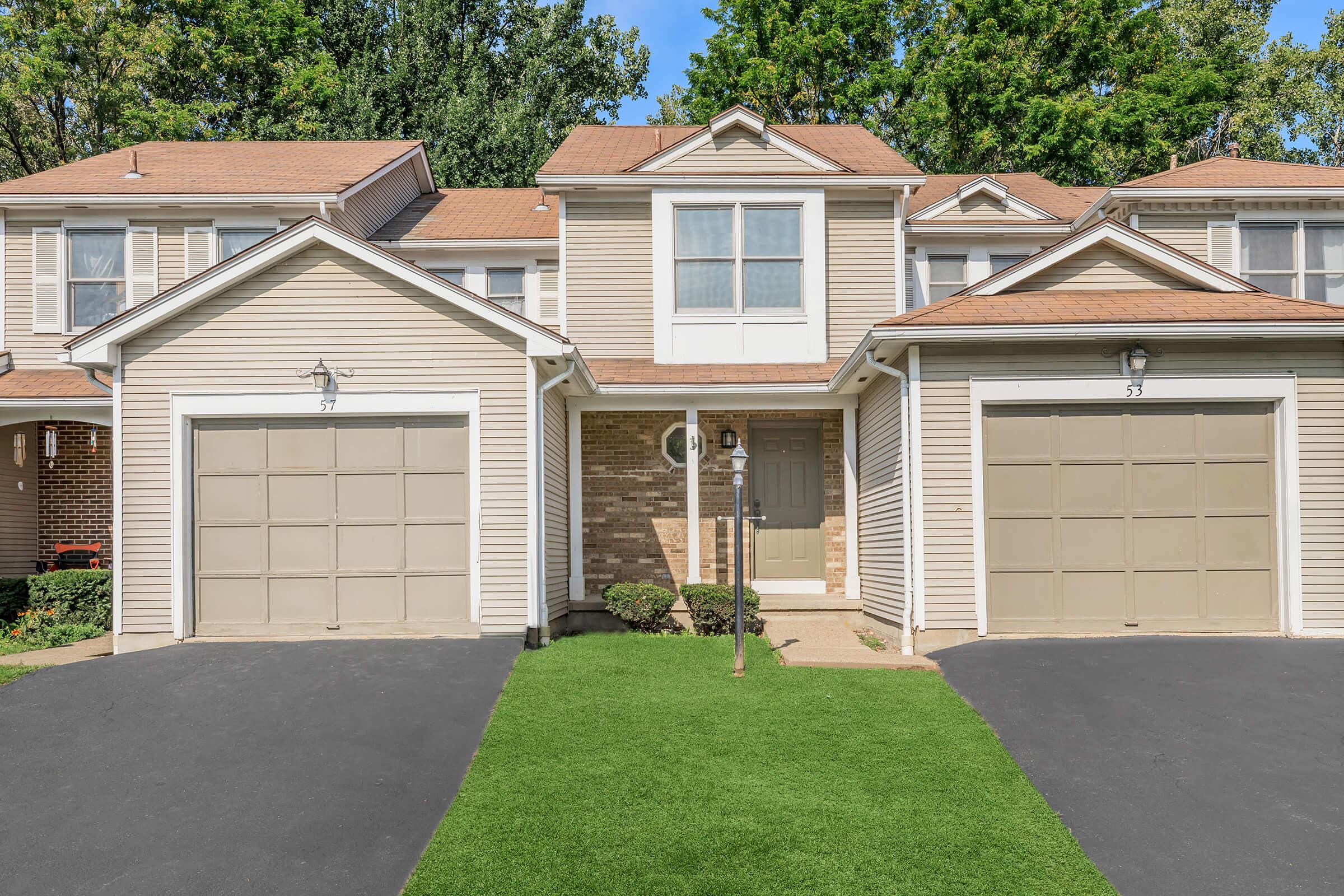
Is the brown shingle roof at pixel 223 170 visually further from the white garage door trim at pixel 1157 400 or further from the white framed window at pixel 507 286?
the white garage door trim at pixel 1157 400

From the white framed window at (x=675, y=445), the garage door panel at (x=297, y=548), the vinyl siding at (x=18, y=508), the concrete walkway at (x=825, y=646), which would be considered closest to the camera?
the concrete walkway at (x=825, y=646)

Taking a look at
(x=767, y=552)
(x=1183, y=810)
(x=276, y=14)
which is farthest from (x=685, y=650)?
(x=276, y=14)

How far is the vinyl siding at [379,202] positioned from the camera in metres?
15.0

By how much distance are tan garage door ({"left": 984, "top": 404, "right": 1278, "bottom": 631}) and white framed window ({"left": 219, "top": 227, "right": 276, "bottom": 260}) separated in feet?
35.5

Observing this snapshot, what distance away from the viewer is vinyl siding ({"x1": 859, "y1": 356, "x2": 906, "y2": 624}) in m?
10.6

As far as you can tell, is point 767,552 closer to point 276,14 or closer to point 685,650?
point 685,650

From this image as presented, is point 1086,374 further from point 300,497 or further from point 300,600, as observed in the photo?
point 300,600

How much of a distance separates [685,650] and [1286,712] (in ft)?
17.6

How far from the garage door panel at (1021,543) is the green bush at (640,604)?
3844mm

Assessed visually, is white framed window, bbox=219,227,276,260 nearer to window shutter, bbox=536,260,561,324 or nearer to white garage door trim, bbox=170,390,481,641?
window shutter, bbox=536,260,561,324

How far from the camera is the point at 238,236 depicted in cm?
1482

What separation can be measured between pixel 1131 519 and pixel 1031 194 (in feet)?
28.4

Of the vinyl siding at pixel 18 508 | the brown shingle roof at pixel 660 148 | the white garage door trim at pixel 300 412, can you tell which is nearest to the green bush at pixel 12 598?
the vinyl siding at pixel 18 508

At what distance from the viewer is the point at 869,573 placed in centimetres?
1219
